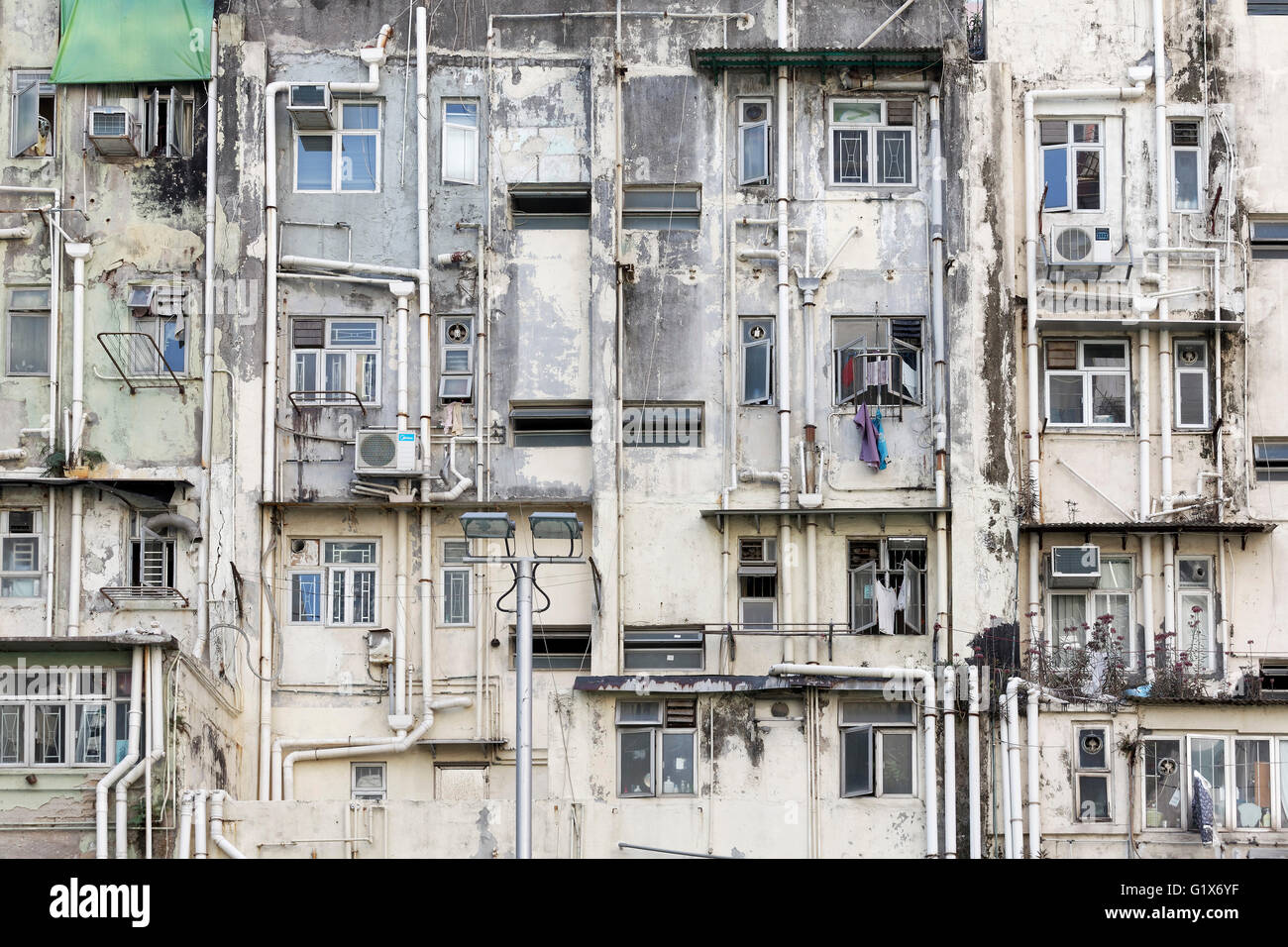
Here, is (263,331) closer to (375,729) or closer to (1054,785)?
(375,729)

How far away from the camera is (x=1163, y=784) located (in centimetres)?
2752

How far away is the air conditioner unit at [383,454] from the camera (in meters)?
29.6

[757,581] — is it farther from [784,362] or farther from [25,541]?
[25,541]

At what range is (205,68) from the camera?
1222 inches

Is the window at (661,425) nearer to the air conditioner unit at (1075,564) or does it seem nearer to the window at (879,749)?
the window at (879,749)

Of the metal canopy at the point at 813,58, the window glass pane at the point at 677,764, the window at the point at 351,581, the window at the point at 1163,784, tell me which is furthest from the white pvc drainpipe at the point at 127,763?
the window at the point at 1163,784

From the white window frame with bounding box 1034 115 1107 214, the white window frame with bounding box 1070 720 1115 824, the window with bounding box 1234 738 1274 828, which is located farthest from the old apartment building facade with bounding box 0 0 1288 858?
the window with bounding box 1234 738 1274 828

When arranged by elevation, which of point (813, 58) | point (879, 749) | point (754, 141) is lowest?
point (879, 749)

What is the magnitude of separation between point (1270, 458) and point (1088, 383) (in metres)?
2.71

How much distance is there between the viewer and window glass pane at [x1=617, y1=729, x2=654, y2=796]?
91.9 ft

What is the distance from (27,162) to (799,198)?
11.0 metres

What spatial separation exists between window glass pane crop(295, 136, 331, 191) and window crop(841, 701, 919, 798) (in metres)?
10.5

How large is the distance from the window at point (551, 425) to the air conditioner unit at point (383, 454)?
1.58 m

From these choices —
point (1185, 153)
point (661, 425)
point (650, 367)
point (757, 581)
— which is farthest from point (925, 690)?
point (1185, 153)
